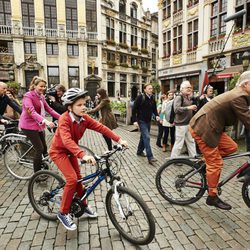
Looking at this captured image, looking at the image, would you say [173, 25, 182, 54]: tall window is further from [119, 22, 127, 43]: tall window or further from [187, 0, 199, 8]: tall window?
[119, 22, 127, 43]: tall window

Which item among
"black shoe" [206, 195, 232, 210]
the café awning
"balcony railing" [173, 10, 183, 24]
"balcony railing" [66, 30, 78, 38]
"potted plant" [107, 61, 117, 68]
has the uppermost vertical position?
"balcony railing" [66, 30, 78, 38]

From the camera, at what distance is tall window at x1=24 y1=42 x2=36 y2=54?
1042 inches

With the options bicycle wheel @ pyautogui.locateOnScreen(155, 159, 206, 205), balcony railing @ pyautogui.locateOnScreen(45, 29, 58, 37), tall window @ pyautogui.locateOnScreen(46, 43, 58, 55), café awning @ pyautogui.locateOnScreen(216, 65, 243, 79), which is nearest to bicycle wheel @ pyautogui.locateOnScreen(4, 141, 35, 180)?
bicycle wheel @ pyautogui.locateOnScreen(155, 159, 206, 205)

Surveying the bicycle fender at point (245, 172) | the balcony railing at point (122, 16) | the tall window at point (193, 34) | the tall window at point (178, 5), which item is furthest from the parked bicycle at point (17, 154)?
the balcony railing at point (122, 16)

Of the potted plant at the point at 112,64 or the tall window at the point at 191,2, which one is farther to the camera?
the potted plant at the point at 112,64

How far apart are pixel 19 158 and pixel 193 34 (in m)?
18.5

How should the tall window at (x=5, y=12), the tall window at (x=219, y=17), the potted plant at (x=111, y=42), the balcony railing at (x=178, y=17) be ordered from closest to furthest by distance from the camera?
1. the tall window at (x=219, y=17)
2. the balcony railing at (x=178, y=17)
3. the tall window at (x=5, y=12)
4. the potted plant at (x=111, y=42)

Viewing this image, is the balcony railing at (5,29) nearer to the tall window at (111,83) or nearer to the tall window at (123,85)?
the tall window at (111,83)

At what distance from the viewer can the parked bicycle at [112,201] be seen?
2.34 meters

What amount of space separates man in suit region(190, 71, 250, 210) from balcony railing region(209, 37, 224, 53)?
15506 mm

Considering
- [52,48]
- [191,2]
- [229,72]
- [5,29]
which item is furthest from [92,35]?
[229,72]

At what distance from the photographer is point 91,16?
28.8 m

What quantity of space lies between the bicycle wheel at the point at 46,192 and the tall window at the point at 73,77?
26286 mm

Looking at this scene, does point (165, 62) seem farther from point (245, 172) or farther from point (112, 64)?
point (245, 172)
